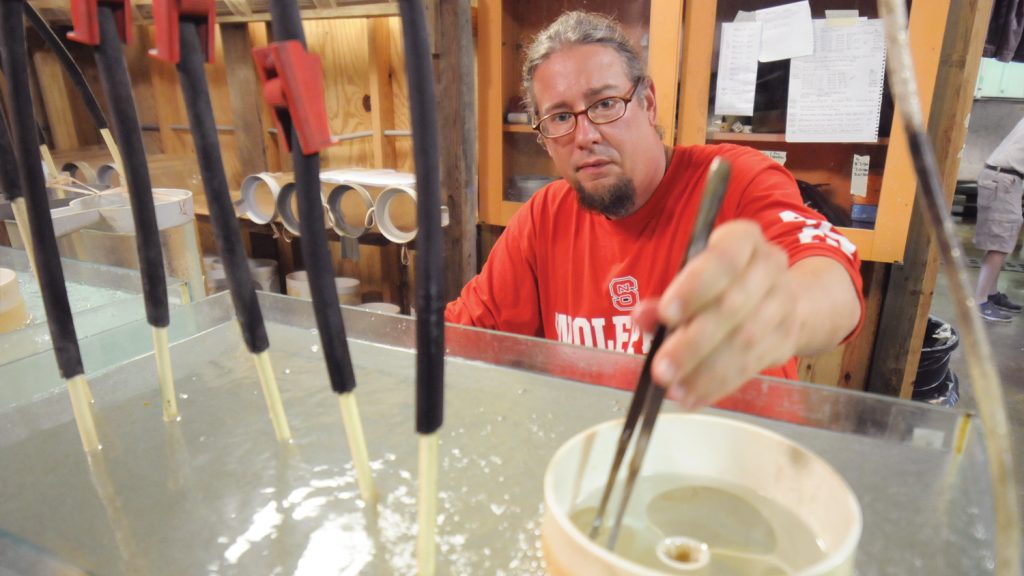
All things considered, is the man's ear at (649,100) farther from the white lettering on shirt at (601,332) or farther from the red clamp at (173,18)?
the red clamp at (173,18)

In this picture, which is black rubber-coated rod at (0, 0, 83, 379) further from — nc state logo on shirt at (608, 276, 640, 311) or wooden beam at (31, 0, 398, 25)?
wooden beam at (31, 0, 398, 25)

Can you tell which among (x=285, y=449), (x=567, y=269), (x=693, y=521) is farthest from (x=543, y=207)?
(x=693, y=521)

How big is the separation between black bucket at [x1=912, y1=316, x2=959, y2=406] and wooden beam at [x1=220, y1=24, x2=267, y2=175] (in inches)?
117

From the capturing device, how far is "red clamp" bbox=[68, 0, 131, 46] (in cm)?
50

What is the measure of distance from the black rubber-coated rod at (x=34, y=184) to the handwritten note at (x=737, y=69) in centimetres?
208

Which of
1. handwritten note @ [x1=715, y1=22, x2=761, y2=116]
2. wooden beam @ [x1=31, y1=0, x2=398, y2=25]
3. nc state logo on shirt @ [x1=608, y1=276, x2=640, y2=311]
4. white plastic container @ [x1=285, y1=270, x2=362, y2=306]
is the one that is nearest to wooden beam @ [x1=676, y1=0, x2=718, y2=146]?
handwritten note @ [x1=715, y1=22, x2=761, y2=116]

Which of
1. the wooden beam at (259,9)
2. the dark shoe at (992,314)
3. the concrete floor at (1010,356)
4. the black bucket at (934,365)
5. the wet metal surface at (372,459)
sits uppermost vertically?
the wooden beam at (259,9)

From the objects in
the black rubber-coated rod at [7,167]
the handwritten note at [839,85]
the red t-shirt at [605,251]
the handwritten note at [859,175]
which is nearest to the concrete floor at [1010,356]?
the handwritten note at [859,175]

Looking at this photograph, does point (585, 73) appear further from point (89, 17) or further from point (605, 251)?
point (89, 17)

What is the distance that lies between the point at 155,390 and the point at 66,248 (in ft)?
3.16

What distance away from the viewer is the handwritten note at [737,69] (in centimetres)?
211

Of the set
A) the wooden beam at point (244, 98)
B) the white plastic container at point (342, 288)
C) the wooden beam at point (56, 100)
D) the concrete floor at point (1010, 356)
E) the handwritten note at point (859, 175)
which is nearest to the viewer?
the handwritten note at point (859, 175)

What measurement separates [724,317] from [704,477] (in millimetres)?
199

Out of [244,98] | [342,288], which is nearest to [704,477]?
[342,288]
